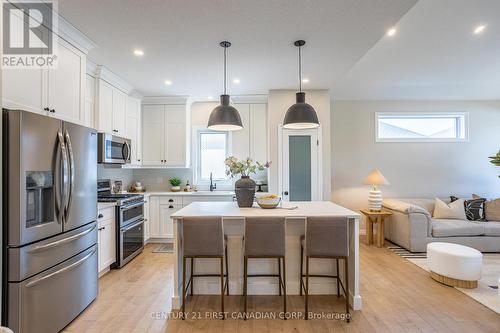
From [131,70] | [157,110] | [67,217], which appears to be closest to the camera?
[67,217]

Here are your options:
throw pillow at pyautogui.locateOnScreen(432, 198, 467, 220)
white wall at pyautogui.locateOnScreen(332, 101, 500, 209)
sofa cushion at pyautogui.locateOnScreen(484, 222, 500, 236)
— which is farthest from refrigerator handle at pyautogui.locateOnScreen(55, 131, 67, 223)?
sofa cushion at pyautogui.locateOnScreen(484, 222, 500, 236)

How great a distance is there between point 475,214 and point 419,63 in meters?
2.75

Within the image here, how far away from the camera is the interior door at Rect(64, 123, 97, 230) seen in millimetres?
2201

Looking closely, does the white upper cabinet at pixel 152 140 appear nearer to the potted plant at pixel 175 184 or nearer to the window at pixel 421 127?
the potted plant at pixel 175 184

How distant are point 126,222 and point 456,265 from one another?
4.22 meters

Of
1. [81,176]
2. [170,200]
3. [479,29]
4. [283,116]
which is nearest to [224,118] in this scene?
[81,176]

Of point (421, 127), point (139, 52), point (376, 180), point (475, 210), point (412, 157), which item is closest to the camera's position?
point (139, 52)

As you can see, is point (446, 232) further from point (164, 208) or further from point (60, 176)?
point (60, 176)

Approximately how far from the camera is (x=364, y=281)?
3.11 meters

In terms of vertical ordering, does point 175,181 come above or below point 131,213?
above

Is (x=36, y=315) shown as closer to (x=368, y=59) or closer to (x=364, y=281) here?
(x=364, y=281)

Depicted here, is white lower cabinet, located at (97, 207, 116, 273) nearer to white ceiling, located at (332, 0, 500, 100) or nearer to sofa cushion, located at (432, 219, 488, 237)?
white ceiling, located at (332, 0, 500, 100)

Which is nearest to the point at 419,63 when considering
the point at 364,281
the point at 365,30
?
the point at 365,30

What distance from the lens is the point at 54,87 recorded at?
2.40 m
